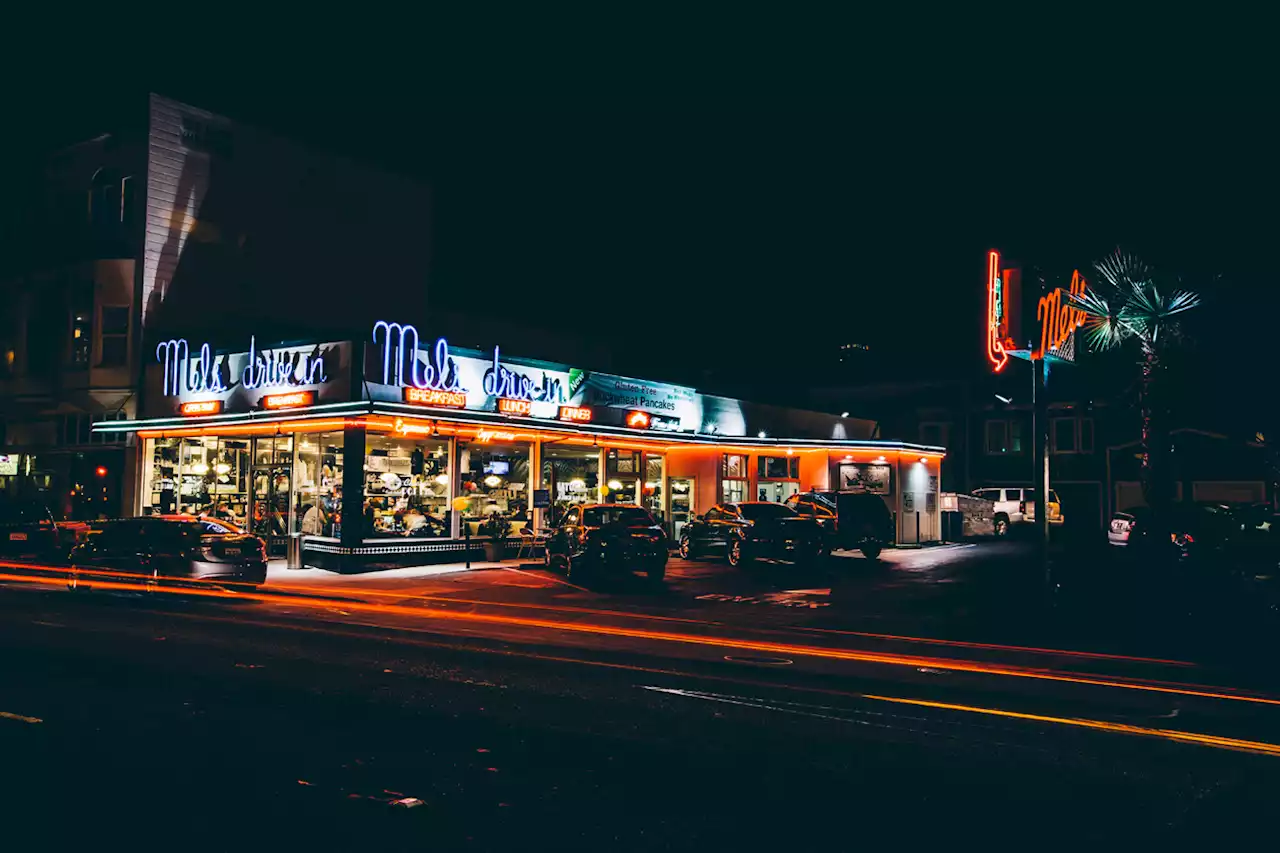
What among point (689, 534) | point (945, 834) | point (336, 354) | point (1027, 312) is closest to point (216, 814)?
point (945, 834)

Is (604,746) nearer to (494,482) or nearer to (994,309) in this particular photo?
(994,309)

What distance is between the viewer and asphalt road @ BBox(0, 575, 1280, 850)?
5.83 m

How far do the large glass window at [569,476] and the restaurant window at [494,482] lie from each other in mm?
888

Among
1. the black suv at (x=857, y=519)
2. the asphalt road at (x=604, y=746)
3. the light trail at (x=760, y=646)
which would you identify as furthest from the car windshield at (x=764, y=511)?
the asphalt road at (x=604, y=746)

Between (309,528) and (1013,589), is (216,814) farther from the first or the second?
(309,528)

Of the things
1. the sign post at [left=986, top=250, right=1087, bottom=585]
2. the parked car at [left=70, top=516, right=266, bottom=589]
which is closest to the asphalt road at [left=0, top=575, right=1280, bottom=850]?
the sign post at [left=986, top=250, right=1087, bottom=585]

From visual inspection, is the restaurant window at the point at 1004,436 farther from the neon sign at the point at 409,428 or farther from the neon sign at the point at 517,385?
the neon sign at the point at 409,428

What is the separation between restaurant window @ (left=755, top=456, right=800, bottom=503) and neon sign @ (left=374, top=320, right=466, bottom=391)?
49.5 feet

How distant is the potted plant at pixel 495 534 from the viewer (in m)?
27.8

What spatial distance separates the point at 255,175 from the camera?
33.9 meters

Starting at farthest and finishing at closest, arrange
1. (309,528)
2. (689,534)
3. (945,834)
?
(689,534) → (309,528) → (945,834)

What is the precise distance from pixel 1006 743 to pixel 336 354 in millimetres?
20102

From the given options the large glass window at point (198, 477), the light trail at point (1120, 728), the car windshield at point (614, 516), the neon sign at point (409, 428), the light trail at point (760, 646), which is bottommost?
the light trail at point (760, 646)

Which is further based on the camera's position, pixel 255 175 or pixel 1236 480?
pixel 1236 480
